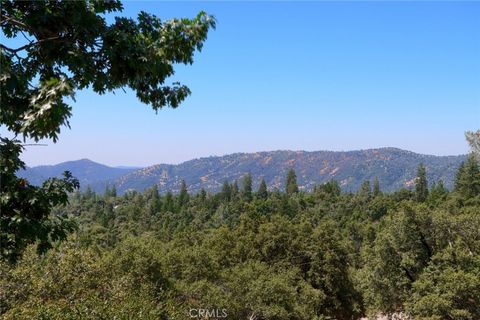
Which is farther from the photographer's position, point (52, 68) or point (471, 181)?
point (471, 181)

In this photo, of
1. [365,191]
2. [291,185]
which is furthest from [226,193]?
[365,191]

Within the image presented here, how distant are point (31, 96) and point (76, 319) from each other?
972cm

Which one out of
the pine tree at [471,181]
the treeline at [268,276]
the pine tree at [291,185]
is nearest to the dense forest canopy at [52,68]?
the treeline at [268,276]

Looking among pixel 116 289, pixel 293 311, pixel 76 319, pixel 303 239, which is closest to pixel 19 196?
pixel 76 319

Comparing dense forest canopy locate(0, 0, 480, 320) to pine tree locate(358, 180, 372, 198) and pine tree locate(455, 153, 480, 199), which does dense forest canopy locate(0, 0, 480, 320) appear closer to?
pine tree locate(455, 153, 480, 199)

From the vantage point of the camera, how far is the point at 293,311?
83.9ft

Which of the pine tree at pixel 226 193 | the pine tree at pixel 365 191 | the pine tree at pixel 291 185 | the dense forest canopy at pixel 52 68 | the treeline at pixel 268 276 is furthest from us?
the pine tree at pixel 291 185

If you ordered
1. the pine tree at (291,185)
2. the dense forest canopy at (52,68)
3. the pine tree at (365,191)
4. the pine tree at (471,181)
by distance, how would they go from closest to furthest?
the dense forest canopy at (52,68) → the pine tree at (471,181) → the pine tree at (365,191) → the pine tree at (291,185)

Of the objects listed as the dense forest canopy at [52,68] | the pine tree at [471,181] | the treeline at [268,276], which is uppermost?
the dense forest canopy at [52,68]

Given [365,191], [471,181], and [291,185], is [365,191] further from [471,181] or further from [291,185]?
[471,181]

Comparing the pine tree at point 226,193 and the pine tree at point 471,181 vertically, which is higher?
the pine tree at point 471,181

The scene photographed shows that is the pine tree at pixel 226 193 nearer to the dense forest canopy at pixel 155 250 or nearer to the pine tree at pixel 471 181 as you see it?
the pine tree at pixel 471 181

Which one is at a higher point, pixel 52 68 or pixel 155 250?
pixel 52 68

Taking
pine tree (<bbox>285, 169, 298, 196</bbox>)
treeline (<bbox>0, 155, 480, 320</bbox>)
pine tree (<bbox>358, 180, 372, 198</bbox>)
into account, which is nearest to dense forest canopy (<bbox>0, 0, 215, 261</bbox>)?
treeline (<bbox>0, 155, 480, 320</bbox>)
